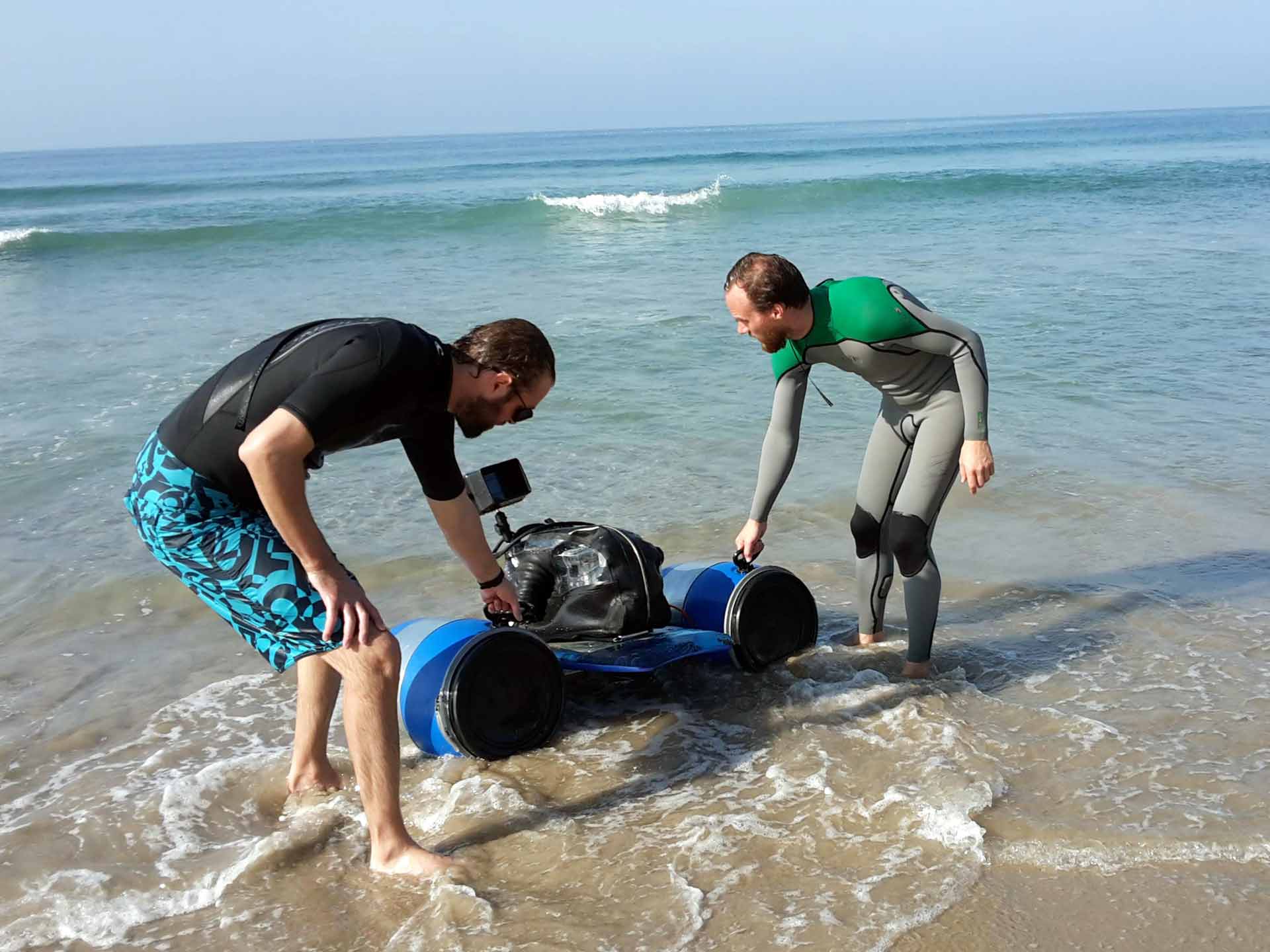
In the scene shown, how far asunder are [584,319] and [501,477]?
9.40 metres

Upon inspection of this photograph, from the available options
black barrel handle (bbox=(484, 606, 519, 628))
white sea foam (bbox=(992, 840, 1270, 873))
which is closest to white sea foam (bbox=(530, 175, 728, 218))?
black barrel handle (bbox=(484, 606, 519, 628))

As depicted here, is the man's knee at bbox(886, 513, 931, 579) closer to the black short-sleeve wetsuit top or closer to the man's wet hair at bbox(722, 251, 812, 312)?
the man's wet hair at bbox(722, 251, 812, 312)

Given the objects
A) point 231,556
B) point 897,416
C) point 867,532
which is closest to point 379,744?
point 231,556

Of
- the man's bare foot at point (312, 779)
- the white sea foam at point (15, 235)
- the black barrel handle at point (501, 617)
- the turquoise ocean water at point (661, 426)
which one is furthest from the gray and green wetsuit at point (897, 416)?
the white sea foam at point (15, 235)

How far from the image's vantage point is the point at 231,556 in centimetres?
343

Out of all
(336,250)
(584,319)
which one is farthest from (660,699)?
(336,250)

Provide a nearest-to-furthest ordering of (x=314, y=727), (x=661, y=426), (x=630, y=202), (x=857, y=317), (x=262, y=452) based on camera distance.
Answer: (x=262, y=452), (x=314, y=727), (x=857, y=317), (x=661, y=426), (x=630, y=202)

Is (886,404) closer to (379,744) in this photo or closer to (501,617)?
(501,617)

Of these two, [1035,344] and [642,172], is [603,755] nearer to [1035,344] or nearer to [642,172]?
[1035,344]

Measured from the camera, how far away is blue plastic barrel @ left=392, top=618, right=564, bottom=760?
4035mm

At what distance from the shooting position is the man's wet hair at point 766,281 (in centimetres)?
445

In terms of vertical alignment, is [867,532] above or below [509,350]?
below

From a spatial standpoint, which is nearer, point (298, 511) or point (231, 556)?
point (298, 511)

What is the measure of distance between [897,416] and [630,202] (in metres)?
26.0
